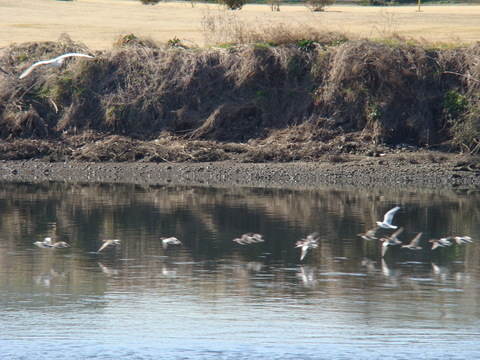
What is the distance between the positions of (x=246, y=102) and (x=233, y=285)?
17.9 m

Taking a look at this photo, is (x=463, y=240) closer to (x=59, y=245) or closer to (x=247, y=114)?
(x=59, y=245)

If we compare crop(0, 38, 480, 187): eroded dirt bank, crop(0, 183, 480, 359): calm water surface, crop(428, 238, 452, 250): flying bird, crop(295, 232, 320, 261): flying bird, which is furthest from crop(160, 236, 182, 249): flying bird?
crop(0, 38, 480, 187): eroded dirt bank

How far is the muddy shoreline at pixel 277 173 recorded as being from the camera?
24828 millimetres

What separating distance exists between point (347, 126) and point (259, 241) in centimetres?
1353

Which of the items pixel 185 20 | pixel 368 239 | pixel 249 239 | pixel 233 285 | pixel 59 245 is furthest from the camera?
pixel 185 20

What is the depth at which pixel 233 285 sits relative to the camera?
12.5m

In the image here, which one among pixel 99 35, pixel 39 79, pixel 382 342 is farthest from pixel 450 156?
pixel 99 35

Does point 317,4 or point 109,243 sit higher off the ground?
point 317,4

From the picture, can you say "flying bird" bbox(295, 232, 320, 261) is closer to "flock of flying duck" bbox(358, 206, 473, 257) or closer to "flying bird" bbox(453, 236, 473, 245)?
"flock of flying duck" bbox(358, 206, 473, 257)

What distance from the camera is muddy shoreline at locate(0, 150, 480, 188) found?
81.5ft

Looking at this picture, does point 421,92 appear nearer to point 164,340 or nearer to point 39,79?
point 39,79

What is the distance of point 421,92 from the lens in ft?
94.7

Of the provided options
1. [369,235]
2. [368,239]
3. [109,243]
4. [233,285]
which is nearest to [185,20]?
[368,239]

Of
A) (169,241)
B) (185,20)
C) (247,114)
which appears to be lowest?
(169,241)
